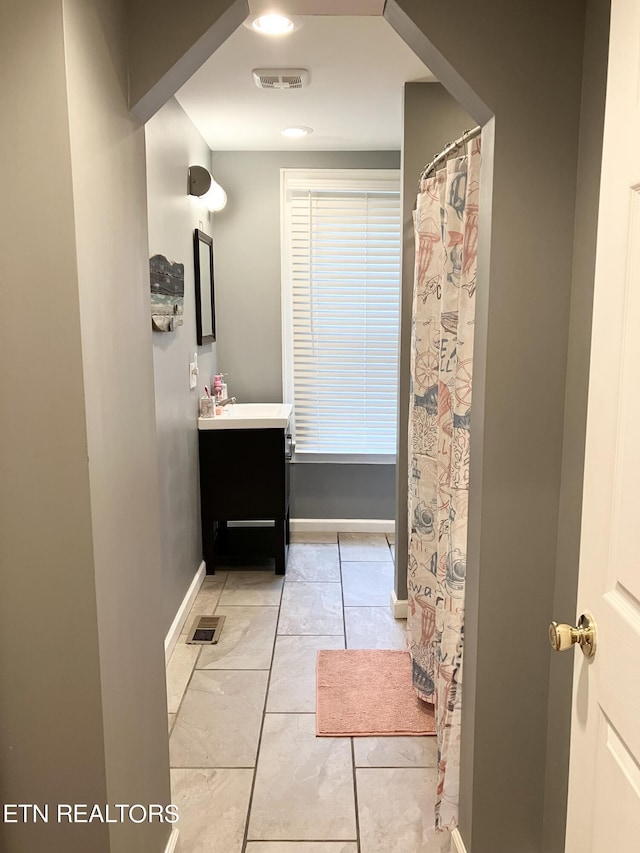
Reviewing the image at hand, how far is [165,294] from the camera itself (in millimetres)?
2785

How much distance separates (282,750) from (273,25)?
2.54 meters

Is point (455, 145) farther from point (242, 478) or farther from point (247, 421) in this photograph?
point (242, 478)

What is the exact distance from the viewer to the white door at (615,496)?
3.03 ft

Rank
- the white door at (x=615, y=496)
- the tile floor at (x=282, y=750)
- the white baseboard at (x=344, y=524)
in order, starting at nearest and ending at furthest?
the white door at (x=615, y=496), the tile floor at (x=282, y=750), the white baseboard at (x=344, y=524)

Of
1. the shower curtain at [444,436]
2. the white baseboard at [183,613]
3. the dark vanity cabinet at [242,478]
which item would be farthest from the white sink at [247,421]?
the shower curtain at [444,436]

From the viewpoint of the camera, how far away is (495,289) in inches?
60.3

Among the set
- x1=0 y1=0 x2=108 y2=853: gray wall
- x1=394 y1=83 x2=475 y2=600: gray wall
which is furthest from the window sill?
x1=0 y1=0 x2=108 y2=853: gray wall

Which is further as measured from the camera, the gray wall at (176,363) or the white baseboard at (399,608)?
the white baseboard at (399,608)

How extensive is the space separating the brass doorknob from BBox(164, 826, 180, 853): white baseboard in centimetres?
127

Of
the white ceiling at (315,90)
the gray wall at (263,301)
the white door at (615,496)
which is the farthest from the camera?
the gray wall at (263,301)

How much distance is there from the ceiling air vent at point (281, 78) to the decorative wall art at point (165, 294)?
866mm

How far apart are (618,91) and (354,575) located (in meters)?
3.20

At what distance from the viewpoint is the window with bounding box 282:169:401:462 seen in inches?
165

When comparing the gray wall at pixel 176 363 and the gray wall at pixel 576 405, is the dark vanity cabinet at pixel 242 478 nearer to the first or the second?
the gray wall at pixel 176 363
